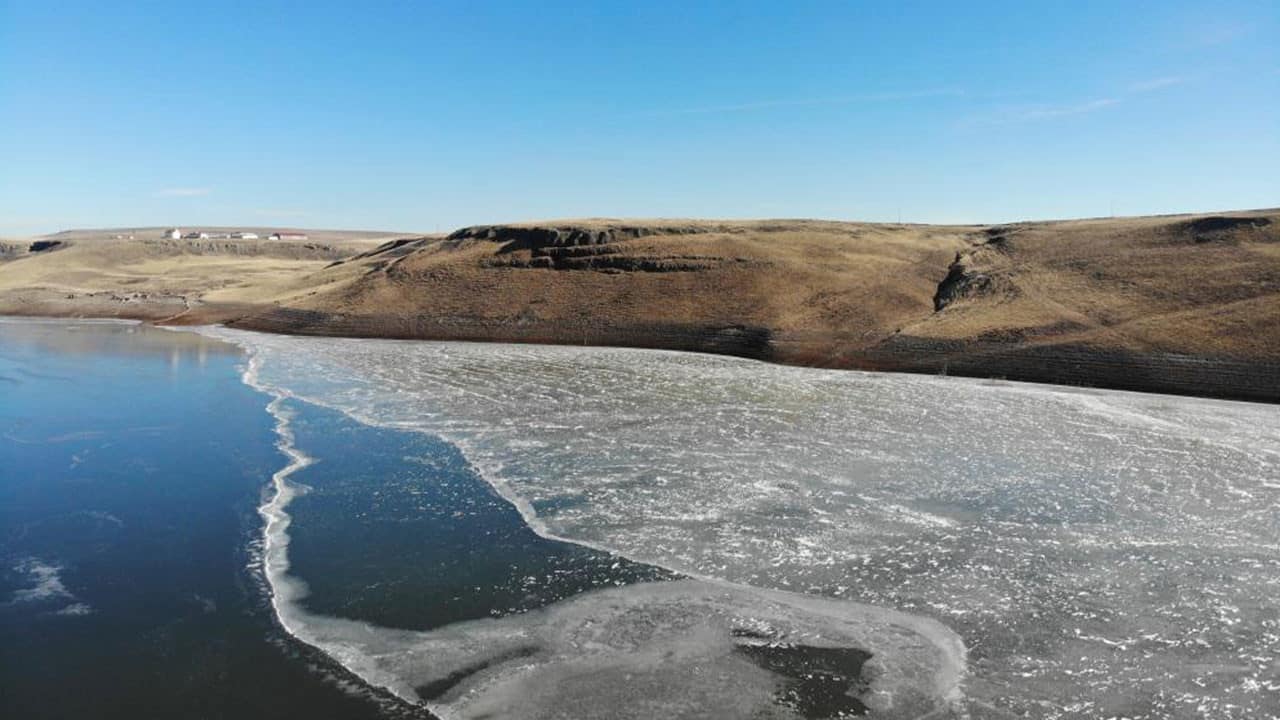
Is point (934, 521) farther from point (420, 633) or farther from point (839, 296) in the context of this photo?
point (839, 296)

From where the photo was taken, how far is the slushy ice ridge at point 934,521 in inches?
466

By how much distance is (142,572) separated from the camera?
14602mm

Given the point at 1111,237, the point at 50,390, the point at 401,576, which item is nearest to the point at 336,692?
the point at 401,576

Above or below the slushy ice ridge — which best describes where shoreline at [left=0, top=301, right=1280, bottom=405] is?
above

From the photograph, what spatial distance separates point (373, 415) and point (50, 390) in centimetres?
1655

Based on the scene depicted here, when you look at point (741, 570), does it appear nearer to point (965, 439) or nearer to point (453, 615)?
point (453, 615)

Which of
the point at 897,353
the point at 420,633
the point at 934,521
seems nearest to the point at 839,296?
the point at 897,353

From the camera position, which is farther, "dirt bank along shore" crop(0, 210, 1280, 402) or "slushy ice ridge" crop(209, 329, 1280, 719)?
"dirt bank along shore" crop(0, 210, 1280, 402)

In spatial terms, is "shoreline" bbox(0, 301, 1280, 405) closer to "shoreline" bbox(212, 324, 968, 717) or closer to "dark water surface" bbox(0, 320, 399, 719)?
"shoreline" bbox(212, 324, 968, 717)

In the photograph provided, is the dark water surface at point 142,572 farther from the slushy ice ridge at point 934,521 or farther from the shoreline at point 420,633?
the slushy ice ridge at point 934,521

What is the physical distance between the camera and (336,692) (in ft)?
34.9

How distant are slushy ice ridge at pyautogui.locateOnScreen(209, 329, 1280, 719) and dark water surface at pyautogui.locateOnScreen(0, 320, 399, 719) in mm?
1307

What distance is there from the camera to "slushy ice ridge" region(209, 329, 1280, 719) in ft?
38.8

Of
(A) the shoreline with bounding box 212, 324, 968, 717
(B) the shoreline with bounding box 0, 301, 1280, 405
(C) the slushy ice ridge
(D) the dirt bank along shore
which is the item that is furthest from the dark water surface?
(D) the dirt bank along shore
